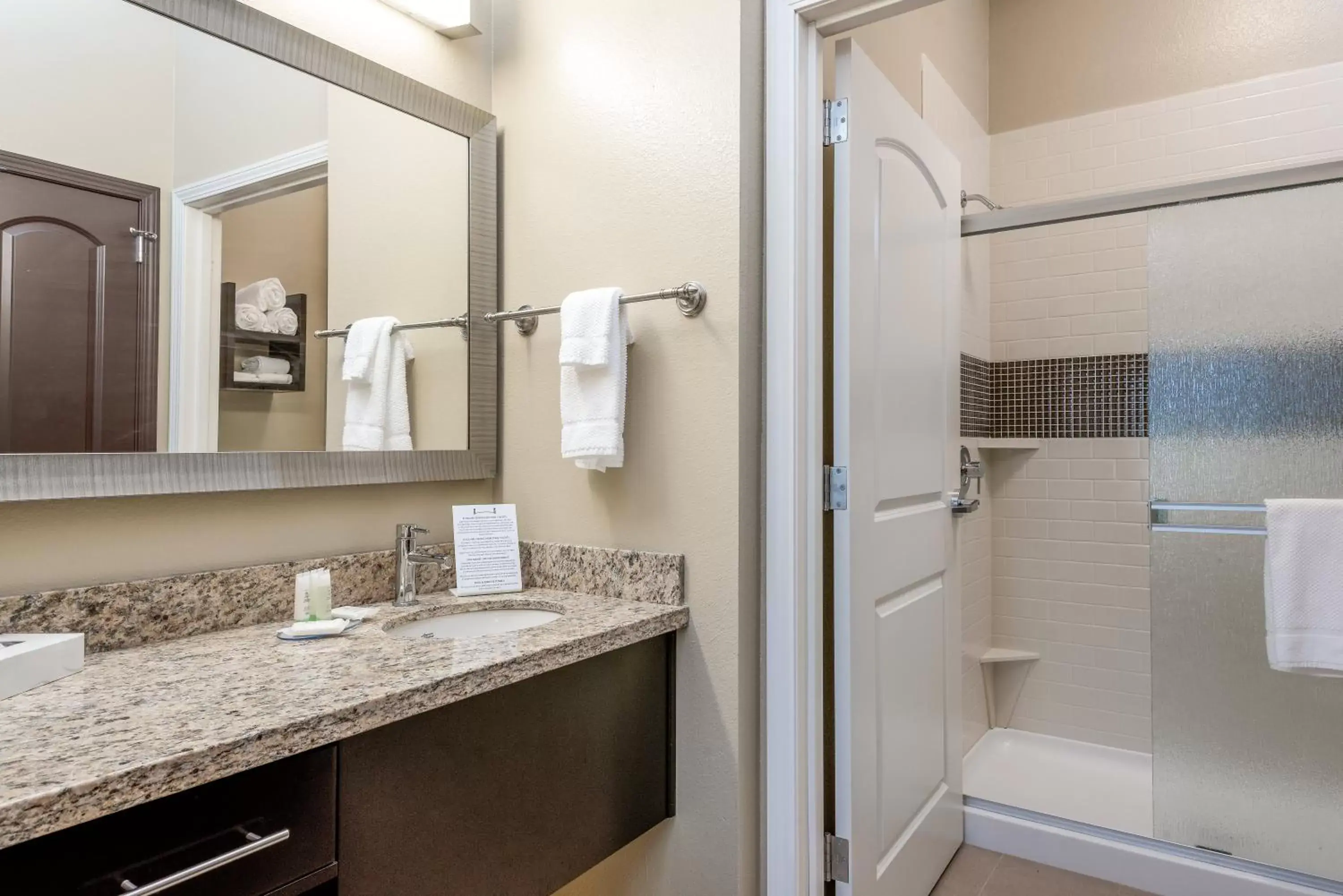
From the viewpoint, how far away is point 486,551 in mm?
1678

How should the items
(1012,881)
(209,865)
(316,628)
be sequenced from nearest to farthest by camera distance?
1. (209,865)
2. (316,628)
3. (1012,881)

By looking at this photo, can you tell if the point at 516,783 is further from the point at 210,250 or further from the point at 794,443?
the point at 210,250

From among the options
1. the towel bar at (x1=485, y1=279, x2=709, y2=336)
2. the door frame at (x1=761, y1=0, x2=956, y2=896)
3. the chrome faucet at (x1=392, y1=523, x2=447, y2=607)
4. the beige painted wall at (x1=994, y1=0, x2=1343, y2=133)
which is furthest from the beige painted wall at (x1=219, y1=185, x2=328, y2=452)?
the beige painted wall at (x1=994, y1=0, x2=1343, y2=133)

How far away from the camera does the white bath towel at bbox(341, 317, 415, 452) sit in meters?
1.58

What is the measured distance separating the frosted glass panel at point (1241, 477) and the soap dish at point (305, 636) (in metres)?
1.89

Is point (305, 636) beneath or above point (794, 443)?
beneath

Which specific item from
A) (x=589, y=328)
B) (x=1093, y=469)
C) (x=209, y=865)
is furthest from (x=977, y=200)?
(x=209, y=865)

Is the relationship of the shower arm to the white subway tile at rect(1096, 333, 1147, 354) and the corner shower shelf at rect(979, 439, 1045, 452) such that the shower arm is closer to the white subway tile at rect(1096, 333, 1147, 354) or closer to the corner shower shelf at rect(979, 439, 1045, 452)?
the white subway tile at rect(1096, 333, 1147, 354)

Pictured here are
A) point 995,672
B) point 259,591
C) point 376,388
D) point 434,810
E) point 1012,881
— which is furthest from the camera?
point 995,672

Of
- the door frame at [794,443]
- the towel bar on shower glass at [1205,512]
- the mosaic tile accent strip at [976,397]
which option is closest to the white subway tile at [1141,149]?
the mosaic tile accent strip at [976,397]

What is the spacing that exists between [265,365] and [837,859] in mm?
1458

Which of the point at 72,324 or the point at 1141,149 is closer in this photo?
the point at 72,324

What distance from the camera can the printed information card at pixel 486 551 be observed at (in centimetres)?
166

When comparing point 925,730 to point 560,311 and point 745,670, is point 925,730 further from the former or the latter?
point 560,311
